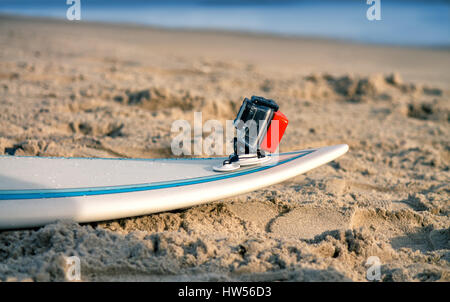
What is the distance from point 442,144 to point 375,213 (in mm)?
1979

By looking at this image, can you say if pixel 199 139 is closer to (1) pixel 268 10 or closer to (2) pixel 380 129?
(2) pixel 380 129

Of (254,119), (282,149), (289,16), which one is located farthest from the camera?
(289,16)

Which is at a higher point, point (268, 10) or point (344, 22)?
point (268, 10)

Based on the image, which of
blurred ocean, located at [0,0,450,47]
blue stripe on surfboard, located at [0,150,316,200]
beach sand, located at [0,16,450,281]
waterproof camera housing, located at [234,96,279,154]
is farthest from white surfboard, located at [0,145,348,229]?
blurred ocean, located at [0,0,450,47]

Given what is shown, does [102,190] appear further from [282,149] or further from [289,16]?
[289,16]

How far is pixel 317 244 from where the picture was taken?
7.30 feet

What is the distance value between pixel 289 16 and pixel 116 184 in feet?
49.8

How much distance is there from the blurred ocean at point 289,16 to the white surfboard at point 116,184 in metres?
9.89

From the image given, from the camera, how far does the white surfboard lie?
7.39ft

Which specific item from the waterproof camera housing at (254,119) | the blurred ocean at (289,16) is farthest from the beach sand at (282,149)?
the blurred ocean at (289,16)

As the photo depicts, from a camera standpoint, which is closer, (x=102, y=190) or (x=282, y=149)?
(x=102, y=190)

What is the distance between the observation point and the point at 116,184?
2537 mm

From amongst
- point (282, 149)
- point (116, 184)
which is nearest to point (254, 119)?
point (116, 184)

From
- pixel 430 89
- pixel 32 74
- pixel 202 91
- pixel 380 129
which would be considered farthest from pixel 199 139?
pixel 430 89
